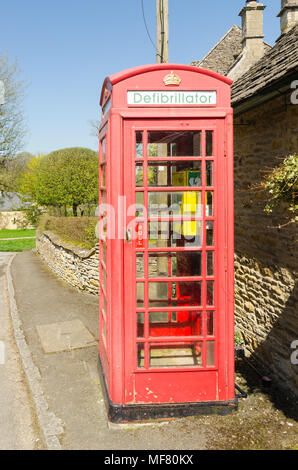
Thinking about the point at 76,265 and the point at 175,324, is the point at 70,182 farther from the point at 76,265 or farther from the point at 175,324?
the point at 175,324

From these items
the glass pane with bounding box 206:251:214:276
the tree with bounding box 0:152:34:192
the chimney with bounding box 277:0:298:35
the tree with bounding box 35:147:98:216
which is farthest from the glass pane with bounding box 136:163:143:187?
the tree with bounding box 0:152:34:192

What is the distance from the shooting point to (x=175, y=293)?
508 centimetres

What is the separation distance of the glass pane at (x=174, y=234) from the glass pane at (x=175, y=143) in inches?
27.7

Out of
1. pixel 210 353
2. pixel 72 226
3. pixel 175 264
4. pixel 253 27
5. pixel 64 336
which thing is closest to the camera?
pixel 210 353

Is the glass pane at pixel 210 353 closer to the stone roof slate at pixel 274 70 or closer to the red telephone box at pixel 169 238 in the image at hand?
the red telephone box at pixel 169 238

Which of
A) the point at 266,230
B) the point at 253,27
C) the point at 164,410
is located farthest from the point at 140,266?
the point at 253,27

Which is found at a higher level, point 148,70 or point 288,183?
point 148,70

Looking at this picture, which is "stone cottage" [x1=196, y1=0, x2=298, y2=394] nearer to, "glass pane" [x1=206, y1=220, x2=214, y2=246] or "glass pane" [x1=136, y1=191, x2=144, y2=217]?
"glass pane" [x1=206, y1=220, x2=214, y2=246]

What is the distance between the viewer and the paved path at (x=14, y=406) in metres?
4.60

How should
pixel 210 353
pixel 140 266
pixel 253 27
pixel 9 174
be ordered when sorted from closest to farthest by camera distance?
pixel 140 266 < pixel 210 353 < pixel 253 27 < pixel 9 174

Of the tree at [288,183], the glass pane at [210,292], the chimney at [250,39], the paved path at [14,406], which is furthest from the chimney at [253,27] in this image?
the paved path at [14,406]

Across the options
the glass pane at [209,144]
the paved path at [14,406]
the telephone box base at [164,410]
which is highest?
the glass pane at [209,144]

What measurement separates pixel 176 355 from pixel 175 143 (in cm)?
218
